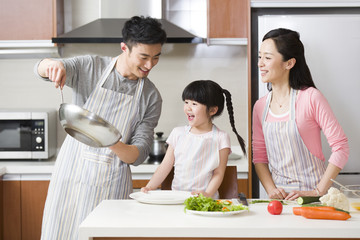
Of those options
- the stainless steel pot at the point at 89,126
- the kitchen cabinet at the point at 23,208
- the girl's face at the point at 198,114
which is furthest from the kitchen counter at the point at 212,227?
the kitchen cabinet at the point at 23,208

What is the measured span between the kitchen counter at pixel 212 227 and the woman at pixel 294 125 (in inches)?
19.6

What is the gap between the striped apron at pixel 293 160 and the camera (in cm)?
204

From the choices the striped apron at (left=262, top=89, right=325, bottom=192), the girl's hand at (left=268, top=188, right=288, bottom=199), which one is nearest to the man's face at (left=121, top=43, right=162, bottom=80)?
the striped apron at (left=262, top=89, right=325, bottom=192)

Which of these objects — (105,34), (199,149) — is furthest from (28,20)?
(199,149)

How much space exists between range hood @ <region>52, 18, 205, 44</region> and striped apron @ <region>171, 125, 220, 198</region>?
99cm

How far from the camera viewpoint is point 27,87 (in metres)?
3.42

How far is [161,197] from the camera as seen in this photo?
5.83 feet

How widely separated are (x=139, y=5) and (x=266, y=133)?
59.4 inches

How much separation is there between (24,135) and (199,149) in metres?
1.36

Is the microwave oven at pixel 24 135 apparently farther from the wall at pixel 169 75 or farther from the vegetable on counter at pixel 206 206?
the vegetable on counter at pixel 206 206

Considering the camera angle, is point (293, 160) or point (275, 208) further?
point (293, 160)

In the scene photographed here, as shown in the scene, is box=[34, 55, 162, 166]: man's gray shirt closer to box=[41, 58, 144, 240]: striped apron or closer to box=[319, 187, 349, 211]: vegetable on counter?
box=[41, 58, 144, 240]: striped apron

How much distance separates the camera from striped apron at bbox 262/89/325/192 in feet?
6.70

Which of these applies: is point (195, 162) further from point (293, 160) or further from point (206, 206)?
point (206, 206)
